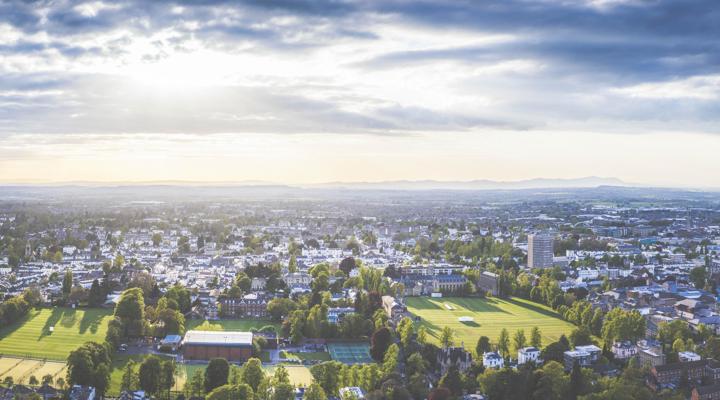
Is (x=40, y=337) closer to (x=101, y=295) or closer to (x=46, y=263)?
(x=101, y=295)

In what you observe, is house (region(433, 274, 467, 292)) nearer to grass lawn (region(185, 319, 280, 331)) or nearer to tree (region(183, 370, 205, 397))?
grass lawn (region(185, 319, 280, 331))

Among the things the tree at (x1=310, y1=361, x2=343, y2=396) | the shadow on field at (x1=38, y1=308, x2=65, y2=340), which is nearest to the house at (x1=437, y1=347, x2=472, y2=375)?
the tree at (x1=310, y1=361, x2=343, y2=396)

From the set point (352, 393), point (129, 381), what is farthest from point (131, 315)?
point (352, 393)

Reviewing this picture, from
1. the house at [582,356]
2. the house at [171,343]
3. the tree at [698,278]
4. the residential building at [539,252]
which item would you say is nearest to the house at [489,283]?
the residential building at [539,252]

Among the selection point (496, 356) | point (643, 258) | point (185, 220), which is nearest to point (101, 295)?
point (496, 356)

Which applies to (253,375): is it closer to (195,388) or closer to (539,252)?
(195,388)
